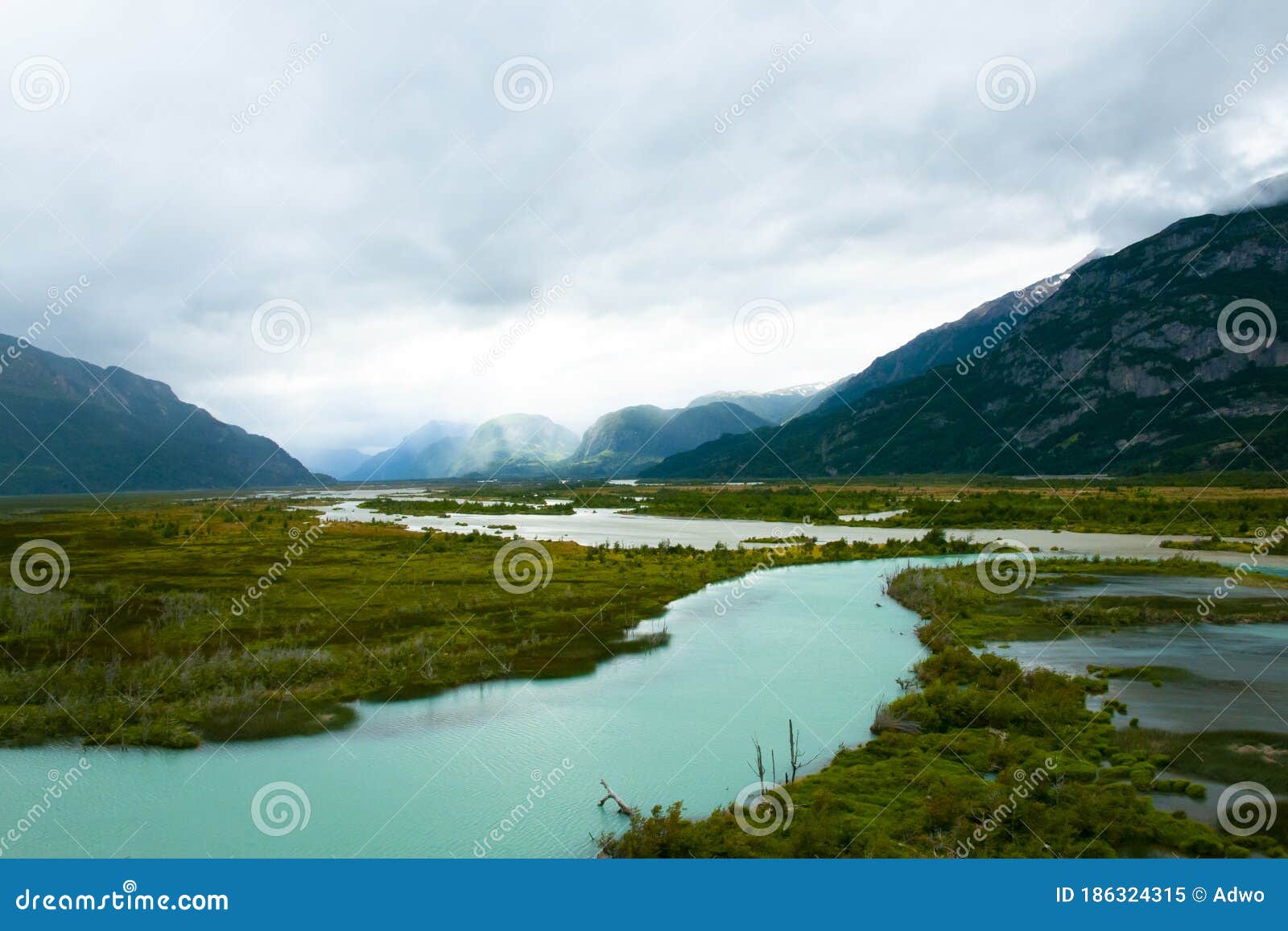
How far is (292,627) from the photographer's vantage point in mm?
32156

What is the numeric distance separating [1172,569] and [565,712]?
48774mm

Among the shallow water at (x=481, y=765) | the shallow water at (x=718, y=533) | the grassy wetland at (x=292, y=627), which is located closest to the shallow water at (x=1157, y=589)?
the shallow water at (x=718, y=533)

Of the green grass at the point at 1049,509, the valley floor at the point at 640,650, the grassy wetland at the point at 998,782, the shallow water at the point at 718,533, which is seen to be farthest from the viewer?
the green grass at the point at 1049,509

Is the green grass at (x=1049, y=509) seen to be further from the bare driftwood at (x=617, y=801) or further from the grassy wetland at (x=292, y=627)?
the bare driftwood at (x=617, y=801)

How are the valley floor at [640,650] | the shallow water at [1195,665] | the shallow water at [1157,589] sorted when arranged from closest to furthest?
the valley floor at [640,650] → the shallow water at [1195,665] → the shallow water at [1157,589]

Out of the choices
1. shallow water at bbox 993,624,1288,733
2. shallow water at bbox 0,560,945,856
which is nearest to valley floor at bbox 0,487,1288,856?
shallow water at bbox 993,624,1288,733

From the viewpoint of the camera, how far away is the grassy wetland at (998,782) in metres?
13.7

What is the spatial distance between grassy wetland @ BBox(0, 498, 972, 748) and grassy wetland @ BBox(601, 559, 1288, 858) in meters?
13.3

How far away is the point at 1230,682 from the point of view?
24.9 metres

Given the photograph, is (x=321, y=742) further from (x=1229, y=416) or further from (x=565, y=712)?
(x=1229, y=416)

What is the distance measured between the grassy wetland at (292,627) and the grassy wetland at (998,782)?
1335 cm

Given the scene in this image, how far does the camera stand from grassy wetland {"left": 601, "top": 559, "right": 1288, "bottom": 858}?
13719mm

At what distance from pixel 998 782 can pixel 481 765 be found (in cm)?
1346

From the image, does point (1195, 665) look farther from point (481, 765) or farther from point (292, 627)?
point (292, 627)
